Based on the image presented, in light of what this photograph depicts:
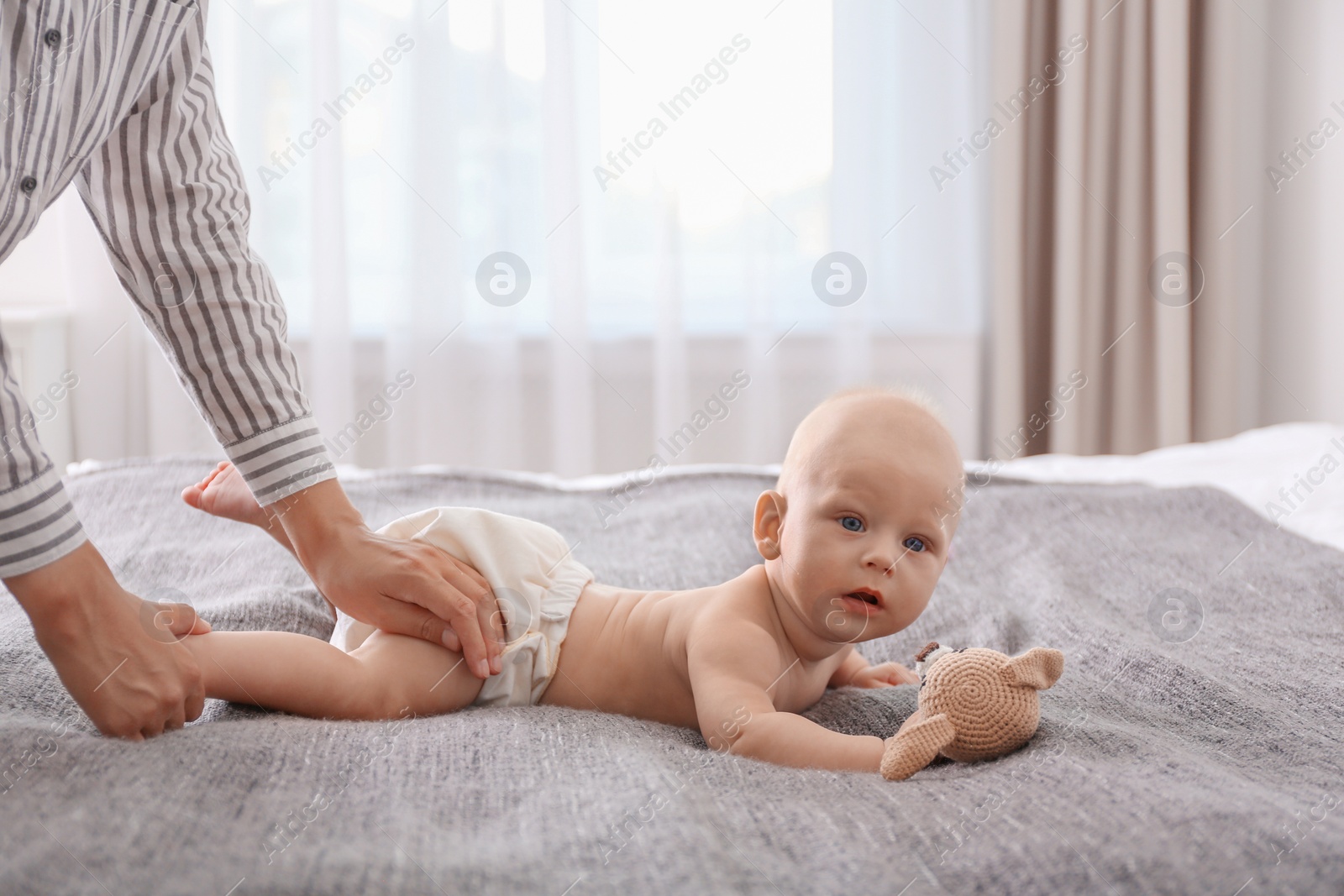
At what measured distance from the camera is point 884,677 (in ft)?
3.39

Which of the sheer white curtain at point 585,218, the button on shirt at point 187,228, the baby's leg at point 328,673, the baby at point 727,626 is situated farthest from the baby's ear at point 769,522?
the sheer white curtain at point 585,218

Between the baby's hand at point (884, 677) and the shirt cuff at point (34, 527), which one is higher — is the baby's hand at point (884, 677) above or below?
below

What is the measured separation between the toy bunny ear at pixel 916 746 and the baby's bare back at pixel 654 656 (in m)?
0.17

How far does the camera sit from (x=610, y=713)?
3.02 feet

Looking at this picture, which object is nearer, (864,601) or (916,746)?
(916,746)

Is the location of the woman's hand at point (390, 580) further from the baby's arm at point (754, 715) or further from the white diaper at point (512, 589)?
the baby's arm at point (754, 715)

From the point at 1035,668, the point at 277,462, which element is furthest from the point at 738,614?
the point at 277,462

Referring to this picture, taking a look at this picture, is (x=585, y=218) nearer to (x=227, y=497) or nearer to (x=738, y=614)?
(x=227, y=497)

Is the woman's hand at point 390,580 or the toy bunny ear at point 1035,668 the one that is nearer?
the toy bunny ear at point 1035,668

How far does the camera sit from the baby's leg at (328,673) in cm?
83

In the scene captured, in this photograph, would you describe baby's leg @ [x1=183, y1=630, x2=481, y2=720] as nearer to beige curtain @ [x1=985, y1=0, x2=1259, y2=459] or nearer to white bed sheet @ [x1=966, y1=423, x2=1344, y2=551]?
white bed sheet @ [x1=966, y1=423, x2=1344, y2=551]

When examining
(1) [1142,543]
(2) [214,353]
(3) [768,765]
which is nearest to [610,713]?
(3) [768,765]

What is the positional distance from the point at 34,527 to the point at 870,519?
1.99 feet

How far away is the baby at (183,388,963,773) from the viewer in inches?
32.9
